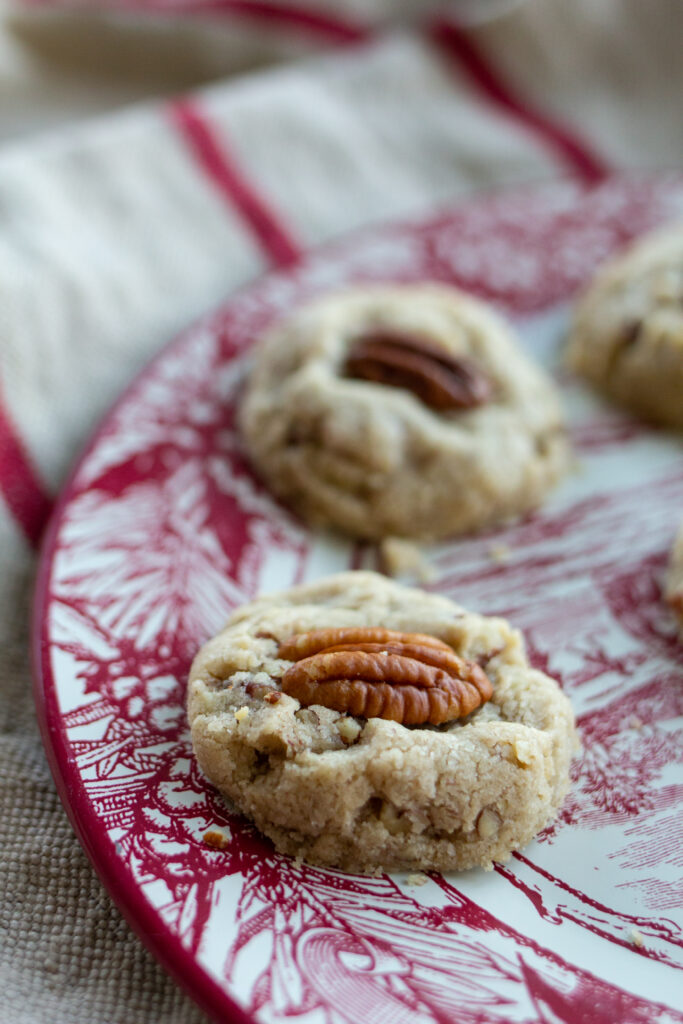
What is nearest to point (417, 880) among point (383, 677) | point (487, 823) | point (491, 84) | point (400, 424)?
point (487, 823)

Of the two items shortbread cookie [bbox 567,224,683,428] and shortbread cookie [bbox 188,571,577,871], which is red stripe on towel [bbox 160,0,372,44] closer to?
shortbread cookie [bbox 567,224,683,428]

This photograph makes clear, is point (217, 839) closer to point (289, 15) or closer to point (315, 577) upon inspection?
point (315, 577)

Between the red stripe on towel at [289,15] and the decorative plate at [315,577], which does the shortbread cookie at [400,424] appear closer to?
the decorative plate at [315,577]

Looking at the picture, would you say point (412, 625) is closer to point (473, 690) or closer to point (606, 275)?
point (473, 690)

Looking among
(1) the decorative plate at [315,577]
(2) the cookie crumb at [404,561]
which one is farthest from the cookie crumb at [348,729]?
(2) the cookie crumb at [404,561]

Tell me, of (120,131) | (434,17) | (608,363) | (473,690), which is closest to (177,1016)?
(473,690)
